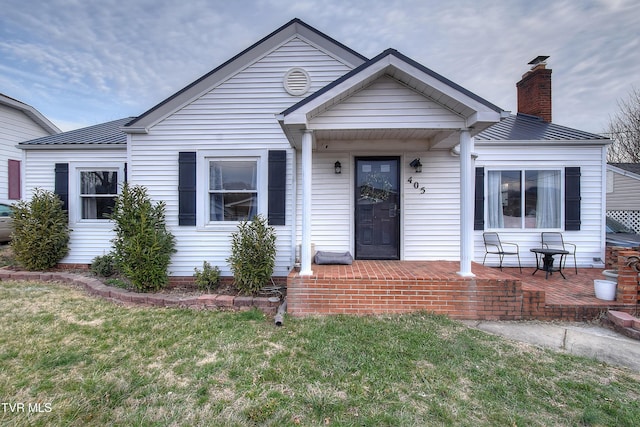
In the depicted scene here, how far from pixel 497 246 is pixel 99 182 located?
9.11 meters

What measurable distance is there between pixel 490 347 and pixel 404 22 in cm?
892

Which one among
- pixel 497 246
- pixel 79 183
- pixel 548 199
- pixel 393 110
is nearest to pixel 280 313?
pixel 393 110

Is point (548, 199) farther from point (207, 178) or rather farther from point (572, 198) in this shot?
point (207, 178)

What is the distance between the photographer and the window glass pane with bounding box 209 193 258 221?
568 cm

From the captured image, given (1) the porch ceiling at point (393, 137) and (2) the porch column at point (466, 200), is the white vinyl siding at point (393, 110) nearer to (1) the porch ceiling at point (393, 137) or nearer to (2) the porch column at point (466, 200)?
(2) the porch column at point (466, 200)

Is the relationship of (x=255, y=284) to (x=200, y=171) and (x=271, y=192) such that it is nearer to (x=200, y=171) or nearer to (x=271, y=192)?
(x=271, y=192)

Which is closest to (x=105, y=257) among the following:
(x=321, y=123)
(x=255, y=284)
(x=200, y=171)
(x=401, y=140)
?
(x=200, y=171)

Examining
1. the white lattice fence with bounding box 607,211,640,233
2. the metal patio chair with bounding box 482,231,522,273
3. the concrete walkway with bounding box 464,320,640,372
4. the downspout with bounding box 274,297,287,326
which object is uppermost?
the white lattice fence with bounding box 607,211,640,233

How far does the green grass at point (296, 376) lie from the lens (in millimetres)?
2062

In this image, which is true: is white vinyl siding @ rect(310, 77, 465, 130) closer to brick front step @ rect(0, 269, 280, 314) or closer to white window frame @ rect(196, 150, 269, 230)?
white window frame @ rect(196, 150, 269, 230)

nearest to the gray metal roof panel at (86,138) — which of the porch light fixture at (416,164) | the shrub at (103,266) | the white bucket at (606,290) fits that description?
the shrub at (103,266)

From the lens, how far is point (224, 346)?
316cm

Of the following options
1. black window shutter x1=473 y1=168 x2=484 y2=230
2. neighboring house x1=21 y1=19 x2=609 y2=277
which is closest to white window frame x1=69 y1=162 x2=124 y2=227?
neighboring house x1=21 y1=19 x2=609 y2=277

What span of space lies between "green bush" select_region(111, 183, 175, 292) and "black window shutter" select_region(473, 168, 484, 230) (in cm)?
640
